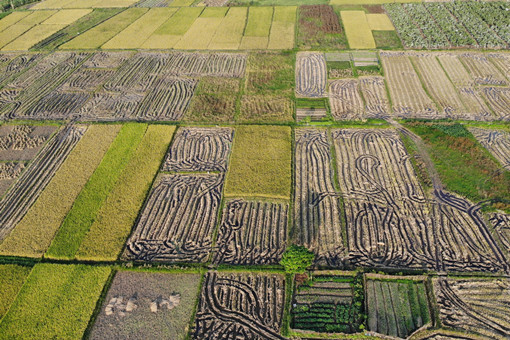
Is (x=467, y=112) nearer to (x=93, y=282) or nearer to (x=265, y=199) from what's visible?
(x=265, y=199)

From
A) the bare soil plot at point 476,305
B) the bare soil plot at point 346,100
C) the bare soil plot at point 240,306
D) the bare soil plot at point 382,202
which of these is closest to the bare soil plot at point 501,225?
the bare soil plot at point 476,305

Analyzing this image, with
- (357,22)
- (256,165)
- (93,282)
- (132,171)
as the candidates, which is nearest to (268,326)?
(93,282)

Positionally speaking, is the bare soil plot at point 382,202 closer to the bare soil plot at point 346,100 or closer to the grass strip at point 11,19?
the bare soil plot at point 346,100

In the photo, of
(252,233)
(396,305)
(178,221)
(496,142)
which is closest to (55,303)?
(178,221)

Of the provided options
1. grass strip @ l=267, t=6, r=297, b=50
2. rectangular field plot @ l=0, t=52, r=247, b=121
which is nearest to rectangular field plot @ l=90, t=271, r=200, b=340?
rectangular field plot @ l=0, t=52, r=247, b=121

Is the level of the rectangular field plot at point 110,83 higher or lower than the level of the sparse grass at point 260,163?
higher

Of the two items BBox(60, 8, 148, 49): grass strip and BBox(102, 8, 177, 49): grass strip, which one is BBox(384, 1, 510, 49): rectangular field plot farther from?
BBox(60, 8, 148, 49): grass strip

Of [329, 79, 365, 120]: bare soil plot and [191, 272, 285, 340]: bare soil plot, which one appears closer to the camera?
[191, 272, 285, 340]: bare soil plot
